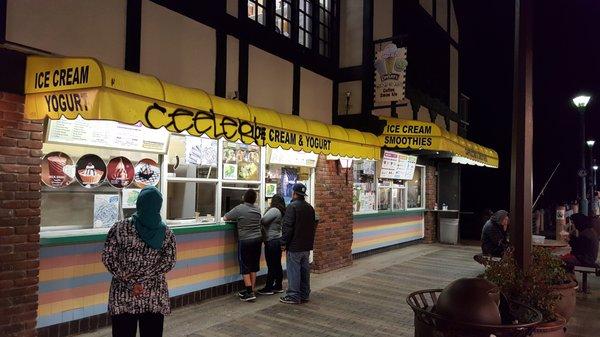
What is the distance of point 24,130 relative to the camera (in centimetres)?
523

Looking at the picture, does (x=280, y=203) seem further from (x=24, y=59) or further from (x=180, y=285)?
(x=24, y=59)

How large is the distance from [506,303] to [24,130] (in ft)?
17.6

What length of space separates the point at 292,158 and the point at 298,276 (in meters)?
2.79

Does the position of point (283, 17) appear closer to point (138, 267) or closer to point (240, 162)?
point (240, 162)

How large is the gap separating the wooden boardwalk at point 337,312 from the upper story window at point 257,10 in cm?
519

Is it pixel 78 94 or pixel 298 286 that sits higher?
pixel 78 94

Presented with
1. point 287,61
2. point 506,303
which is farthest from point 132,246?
point 287,61

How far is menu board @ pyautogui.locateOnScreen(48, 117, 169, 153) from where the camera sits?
18.9 ft

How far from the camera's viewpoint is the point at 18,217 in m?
5.14

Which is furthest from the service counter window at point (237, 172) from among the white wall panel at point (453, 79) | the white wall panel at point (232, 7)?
the white wall panel at point (453, 79)

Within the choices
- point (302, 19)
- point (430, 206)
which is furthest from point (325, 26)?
point (430, 206)

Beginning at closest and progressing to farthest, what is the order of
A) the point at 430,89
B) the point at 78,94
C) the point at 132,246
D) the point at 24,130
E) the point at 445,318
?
the point at 445,318 < the point at 132,246 < the point at 78,94 < the point at 24,130 < the point at 430,89

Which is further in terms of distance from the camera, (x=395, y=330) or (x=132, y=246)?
(x=395, y=330)

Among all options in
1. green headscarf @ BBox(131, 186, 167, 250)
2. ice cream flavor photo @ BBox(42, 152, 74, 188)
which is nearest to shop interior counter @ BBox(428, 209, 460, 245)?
ice cream flavor photo @ BBox(42, 152, 74, 188)
